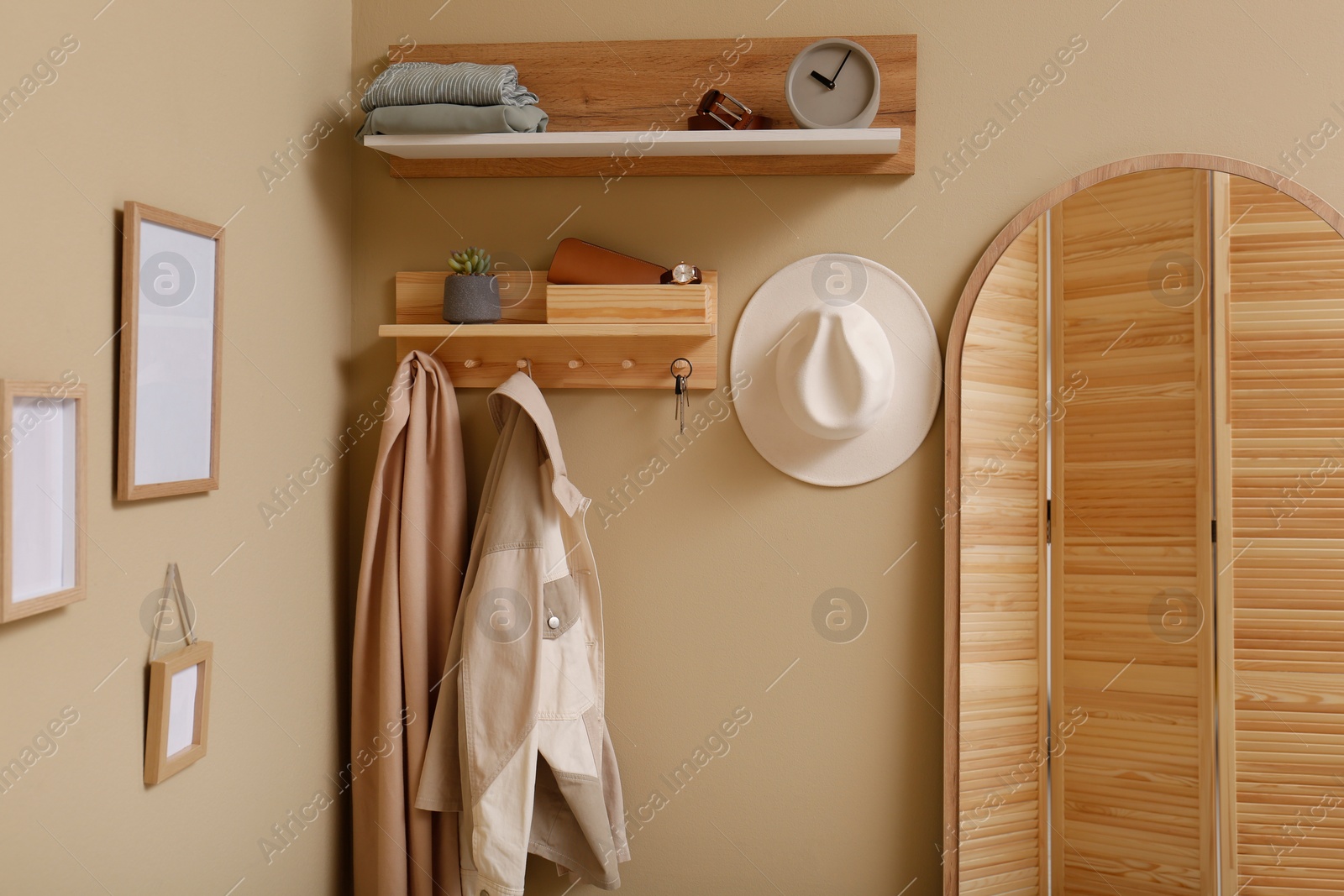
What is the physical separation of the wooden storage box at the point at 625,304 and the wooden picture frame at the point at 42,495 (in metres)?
0.74

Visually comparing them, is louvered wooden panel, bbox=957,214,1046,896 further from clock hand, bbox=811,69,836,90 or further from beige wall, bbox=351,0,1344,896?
clock hand, bbox=811,69,836,90

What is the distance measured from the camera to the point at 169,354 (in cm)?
110

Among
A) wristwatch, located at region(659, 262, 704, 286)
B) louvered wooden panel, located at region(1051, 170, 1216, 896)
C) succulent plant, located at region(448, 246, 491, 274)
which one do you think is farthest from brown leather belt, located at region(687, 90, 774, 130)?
louvered wooden panel, located at region(1051, 170, 1216, 896)

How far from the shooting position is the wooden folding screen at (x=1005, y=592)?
1.52 m

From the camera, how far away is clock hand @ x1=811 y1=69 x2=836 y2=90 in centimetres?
142

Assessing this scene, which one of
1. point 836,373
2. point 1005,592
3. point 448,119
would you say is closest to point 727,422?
point 836,373

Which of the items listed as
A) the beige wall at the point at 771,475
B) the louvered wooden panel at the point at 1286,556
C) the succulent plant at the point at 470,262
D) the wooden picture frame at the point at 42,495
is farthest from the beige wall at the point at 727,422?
the wooden picture frame at the point at 42,495

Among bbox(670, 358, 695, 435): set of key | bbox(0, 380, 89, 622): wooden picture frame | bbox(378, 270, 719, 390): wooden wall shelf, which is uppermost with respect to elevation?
bbox(378, 270, 719, 390): wooden wall shelf

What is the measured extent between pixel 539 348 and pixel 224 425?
0.56m

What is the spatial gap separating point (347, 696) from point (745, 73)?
1377 millimetres

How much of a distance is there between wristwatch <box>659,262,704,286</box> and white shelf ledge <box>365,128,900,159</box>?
0.21 m

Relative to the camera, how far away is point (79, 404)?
3.09ft

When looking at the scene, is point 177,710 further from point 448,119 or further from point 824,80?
point 824,80

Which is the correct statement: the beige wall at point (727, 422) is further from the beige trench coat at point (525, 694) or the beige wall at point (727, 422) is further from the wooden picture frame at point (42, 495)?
the wooden picture frame at point (42, 495)
